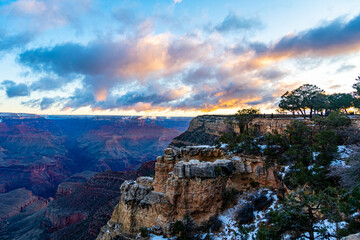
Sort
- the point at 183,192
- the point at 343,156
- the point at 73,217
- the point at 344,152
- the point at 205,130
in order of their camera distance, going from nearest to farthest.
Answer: the point at 343,156 → the point at 183,192 → the point at 344,152 → the point at 73,217 → the point at 205,130

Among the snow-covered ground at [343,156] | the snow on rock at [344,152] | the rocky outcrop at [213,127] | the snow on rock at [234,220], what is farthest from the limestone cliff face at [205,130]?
the snow on rock at [234,220]

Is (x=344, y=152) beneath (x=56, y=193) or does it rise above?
above

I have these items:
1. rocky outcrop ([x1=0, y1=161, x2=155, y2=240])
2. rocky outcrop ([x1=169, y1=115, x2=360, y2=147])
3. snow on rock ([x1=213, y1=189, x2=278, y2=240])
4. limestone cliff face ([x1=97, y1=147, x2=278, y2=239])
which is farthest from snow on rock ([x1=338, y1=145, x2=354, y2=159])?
rocky outcrop ([x1=0, y1=161, x2=155, y2=240])

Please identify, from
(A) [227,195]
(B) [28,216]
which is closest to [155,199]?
(A) [227,195]

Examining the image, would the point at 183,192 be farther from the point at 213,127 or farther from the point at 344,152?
the point at 213,127

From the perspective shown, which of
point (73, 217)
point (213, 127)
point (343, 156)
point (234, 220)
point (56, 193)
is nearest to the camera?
point (343, 156)

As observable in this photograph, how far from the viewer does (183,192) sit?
17922mm

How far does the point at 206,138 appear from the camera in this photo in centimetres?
7456

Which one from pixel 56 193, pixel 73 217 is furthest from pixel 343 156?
pixel 56 193

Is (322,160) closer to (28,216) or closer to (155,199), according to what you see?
(155,199)

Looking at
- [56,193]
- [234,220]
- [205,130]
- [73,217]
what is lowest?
[56,193]

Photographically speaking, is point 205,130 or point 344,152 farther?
point 205,130

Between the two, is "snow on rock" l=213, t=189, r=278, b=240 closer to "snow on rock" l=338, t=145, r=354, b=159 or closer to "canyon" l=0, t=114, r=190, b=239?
"snow on rock" l=338, t=145, r=354, b=159

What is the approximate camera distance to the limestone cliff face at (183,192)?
1777 cm
